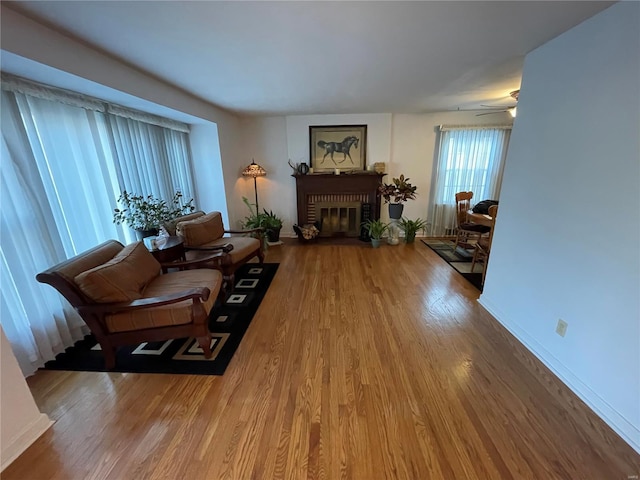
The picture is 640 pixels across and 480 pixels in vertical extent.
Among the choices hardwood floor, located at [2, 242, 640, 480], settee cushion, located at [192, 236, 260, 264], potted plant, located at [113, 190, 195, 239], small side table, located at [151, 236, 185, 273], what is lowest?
hardwood floor, located at [2, 242, 640, 480]

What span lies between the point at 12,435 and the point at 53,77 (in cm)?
219

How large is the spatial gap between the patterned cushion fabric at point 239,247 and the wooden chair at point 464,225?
3.11m

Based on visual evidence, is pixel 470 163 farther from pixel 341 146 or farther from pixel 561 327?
pixel 561 327

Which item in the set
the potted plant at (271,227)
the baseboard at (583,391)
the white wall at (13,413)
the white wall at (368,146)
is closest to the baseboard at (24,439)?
the white wall at (13,413)

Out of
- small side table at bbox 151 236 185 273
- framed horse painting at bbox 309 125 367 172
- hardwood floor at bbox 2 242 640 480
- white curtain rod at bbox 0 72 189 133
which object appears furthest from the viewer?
framed horse painting at bbox 309 125 367 172

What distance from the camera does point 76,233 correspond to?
2.30 meters

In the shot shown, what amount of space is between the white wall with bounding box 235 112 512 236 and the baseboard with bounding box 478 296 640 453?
10.7 ft

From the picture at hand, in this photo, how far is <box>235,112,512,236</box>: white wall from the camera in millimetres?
4605

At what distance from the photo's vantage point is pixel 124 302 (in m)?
1.82

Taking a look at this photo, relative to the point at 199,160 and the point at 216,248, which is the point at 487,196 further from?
the point at 199,160

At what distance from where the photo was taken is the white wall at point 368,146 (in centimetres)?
461

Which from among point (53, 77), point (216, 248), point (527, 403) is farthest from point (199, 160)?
point (527, 403)

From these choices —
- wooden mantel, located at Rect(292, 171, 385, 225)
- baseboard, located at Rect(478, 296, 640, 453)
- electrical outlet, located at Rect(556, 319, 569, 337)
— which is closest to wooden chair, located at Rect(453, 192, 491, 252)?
wooden mantel, located at Rect(292, 171, 385, 225)

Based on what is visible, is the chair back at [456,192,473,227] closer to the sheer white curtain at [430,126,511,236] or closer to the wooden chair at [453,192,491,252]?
the wooden chair at [453,192,491,252]
